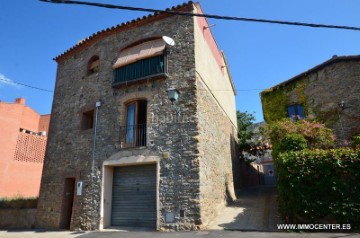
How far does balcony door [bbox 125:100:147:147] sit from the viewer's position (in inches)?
389

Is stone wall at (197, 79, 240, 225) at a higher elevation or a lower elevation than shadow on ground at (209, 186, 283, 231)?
higher

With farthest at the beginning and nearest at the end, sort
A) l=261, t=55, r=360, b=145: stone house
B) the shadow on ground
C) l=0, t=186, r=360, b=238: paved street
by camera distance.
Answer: l=261, t=55, r=360, b=145: stone house → the shadow on ground → l=0, t=186, r=360, b=238: paved street

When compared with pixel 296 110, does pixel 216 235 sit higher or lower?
lower

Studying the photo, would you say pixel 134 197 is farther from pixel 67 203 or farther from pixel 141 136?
pixel 67 203

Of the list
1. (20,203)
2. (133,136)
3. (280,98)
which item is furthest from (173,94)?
(20,203)

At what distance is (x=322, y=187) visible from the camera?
23.4 feet

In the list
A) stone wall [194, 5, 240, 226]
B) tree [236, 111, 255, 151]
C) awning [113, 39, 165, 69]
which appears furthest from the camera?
tree [236, 111, 255, 151]

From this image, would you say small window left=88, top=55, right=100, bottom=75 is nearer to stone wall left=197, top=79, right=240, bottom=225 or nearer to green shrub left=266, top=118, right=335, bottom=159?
stone wall left=197, top=79, right=240, bottom=225

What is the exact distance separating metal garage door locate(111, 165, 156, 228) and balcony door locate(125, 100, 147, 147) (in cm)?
102

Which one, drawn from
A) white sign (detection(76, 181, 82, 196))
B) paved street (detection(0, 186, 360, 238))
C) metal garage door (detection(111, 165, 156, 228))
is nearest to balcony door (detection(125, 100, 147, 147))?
metal garage door (detection(111, 165, 156, 228))

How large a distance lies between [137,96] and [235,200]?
713 centimetres

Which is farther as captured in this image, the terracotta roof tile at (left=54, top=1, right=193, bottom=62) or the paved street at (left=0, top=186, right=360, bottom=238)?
the terracotta roof tile at (left=54, top=1, right=193, bottom=62)

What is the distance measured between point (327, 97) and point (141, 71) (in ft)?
32.3

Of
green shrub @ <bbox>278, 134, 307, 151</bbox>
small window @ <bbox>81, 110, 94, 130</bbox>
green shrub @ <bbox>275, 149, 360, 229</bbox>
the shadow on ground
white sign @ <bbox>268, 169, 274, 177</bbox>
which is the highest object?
small window @ <bbox>81, 110, 94, 130</bbox>
